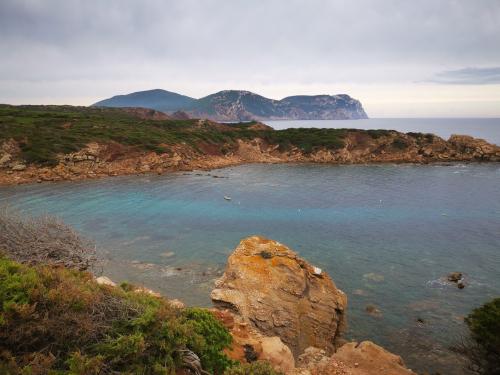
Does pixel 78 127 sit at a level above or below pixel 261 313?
above

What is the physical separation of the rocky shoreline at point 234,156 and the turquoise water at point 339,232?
6.67m

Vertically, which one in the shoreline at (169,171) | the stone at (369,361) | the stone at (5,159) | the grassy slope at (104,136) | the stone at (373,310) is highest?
the grassy slope at (104,136)

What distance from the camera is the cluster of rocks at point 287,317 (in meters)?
12.3

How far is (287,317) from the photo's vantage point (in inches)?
635

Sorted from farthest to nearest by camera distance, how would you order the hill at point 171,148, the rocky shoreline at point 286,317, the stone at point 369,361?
the hill at point 171,148 → the stone at point 369,361 → the rocky shoreline at point 286,317

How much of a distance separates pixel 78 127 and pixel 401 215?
256 ft

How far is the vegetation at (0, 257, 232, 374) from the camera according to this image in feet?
25.0

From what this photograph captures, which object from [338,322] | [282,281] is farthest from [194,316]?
[338,322]

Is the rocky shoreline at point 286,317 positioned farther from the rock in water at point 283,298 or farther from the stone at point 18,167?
the stone at point 18,167

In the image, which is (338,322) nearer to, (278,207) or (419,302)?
(419,302)

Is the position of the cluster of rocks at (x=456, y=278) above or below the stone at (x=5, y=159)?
below

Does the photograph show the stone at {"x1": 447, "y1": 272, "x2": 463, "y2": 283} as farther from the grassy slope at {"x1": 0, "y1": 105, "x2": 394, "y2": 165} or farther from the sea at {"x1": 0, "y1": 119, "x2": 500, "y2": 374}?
the grassy slope at {"x1": 0, "y1": 105, "x2": 394, "y2": 165}

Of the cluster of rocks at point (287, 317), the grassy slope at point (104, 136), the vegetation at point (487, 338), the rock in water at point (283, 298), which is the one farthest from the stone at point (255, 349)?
the grassy slope at point (104, 136)

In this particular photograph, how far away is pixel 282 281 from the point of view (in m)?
17.5
